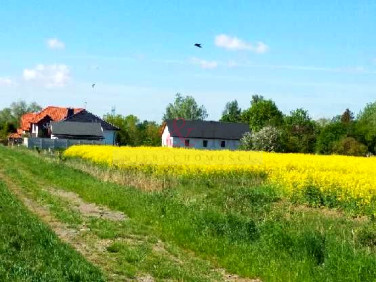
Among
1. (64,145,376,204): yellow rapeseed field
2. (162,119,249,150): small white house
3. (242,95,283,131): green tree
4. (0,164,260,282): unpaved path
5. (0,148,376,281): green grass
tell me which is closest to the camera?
(0,148,376,281): green grass

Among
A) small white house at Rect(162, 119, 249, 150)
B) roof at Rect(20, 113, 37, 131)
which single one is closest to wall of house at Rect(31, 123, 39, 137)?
roof at Rect(20, 113, 37, 131)

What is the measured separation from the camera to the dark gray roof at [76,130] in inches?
3012

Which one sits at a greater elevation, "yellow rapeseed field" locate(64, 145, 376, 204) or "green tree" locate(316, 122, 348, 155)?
"green tree" locate(316, 122, 348, 155)

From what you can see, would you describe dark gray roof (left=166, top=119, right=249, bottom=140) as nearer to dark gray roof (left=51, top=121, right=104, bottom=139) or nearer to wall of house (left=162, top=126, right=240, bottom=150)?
wall of house (left=162, top=126, right=240, bottom=150)

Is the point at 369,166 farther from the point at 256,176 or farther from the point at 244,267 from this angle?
the point at 244,267

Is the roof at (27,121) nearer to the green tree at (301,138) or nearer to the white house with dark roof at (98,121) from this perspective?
the white house with dark roof at (98,121)

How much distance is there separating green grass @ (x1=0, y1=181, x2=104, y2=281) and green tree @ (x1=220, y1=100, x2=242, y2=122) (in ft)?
371

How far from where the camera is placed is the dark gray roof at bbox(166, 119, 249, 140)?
3238 inches

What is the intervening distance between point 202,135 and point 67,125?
67.1 feet

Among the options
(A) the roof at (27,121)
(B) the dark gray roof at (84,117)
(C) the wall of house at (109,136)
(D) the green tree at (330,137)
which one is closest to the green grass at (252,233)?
(D) the green tree at (330,137)

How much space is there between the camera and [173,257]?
987cm

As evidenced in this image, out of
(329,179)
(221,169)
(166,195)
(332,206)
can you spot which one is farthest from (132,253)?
(221,169)

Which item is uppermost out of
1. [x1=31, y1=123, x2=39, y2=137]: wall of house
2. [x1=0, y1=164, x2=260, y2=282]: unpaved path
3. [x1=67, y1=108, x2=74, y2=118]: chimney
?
[x1=67, y1=108, x2=74, y2=118]: chimney

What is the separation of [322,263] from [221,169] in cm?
1755
